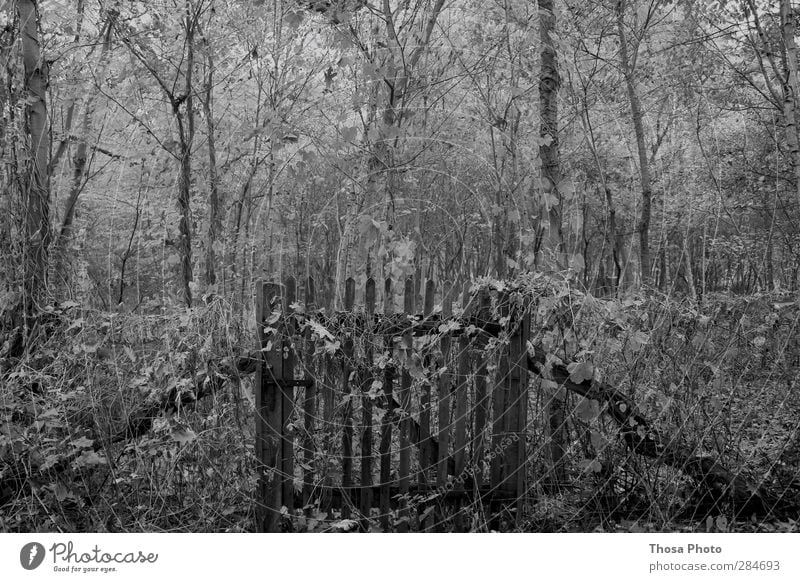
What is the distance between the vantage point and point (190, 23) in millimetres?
6629

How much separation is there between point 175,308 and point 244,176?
15.6 ft

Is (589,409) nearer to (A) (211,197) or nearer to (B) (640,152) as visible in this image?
(A) (211,197)

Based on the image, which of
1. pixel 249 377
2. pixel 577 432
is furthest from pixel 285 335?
pixel 577 432

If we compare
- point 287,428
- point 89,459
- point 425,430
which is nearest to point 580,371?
point 425,430

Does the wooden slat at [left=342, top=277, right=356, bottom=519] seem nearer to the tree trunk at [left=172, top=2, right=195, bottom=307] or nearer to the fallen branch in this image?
the fallen branch

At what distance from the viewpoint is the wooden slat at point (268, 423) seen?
4090 millimetres

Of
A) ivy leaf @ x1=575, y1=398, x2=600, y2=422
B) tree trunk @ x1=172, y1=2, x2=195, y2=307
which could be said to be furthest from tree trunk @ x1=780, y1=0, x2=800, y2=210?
tree trunk @ x1=172, y1=2, x2=195, y2=307

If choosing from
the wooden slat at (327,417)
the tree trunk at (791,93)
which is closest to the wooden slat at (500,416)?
the wooden slat at (327,417)

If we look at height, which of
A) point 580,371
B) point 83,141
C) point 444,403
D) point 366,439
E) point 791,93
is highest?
point 83,141

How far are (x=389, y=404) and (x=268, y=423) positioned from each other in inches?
28.3

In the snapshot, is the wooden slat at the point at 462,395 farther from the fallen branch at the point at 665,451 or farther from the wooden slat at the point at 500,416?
the fallen branch at the point at 665,451

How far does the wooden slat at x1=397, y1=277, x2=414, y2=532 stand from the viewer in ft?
13.6

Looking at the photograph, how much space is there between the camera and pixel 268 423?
4.12m
